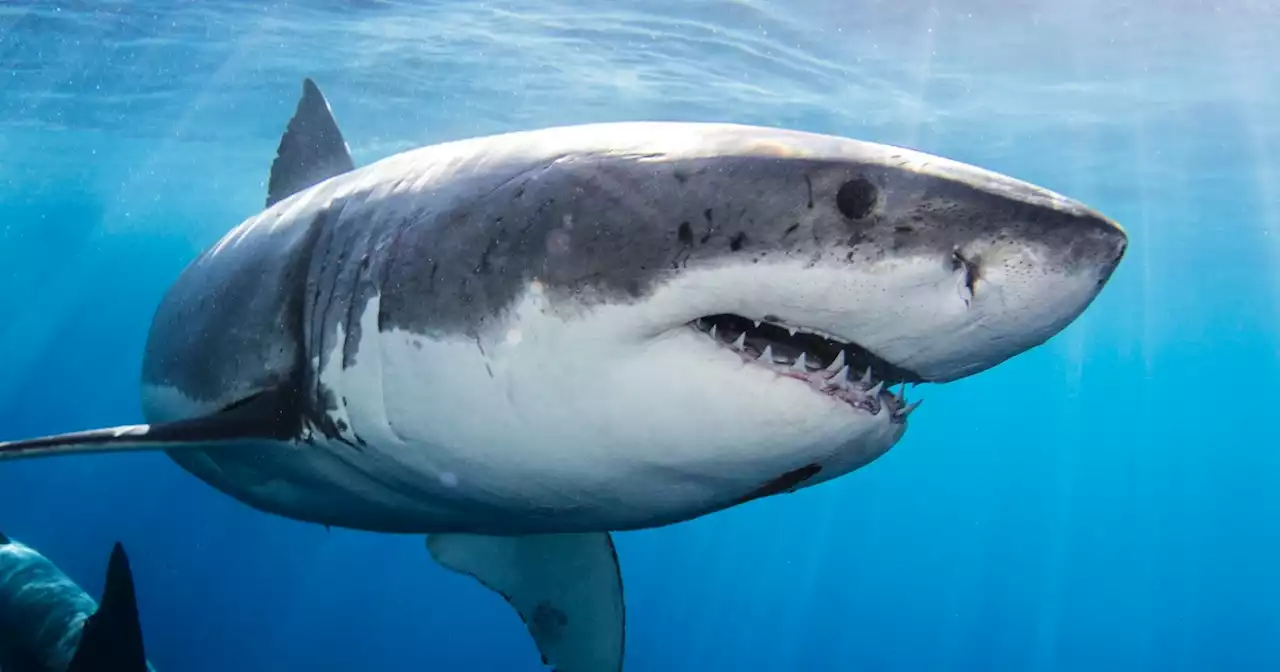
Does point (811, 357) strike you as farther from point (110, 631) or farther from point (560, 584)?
point (110, 631)

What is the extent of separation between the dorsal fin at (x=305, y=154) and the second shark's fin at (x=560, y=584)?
2.79 metres

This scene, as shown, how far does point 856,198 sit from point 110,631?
199 inches

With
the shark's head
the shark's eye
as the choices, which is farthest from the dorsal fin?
the shark's eye

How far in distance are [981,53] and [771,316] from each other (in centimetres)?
1683

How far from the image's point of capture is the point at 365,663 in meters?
33.3

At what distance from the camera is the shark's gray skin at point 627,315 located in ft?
6.28

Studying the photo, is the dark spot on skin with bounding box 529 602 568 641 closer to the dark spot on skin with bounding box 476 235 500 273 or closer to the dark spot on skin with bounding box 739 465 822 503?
the dark spot on skin with bounding box 739 465 822 503

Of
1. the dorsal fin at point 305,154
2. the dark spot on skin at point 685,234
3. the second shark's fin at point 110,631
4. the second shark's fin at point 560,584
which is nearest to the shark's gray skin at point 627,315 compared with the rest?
the dark spot on skin at point 685,234

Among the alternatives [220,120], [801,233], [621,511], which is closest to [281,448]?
[621,511]

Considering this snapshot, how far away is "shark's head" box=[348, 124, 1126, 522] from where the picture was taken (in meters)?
1.89

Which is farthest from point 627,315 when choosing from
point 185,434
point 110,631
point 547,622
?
point 110,631

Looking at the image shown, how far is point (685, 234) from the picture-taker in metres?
2.08

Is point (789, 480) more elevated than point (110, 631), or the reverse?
point (789, 480)

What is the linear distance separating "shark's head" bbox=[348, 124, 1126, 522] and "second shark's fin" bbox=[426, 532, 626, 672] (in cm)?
222
